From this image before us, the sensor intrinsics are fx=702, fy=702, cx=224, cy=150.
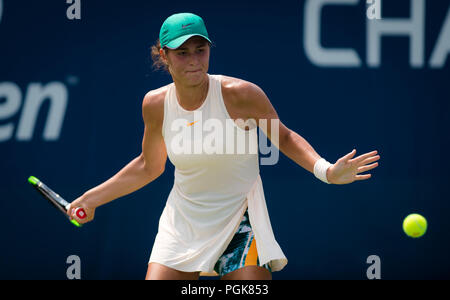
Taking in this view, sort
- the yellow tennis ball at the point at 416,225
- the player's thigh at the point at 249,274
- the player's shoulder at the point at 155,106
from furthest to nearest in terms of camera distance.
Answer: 1. the yellow tennis ball at the point at 416,225
2. the player's shoulder at the point at 155,106
3. the player's thigh at the point at 249,274

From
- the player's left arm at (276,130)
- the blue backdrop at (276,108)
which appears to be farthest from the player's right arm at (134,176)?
the blue backdrop at (276,108)

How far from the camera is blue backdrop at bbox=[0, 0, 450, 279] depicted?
14.3 feet

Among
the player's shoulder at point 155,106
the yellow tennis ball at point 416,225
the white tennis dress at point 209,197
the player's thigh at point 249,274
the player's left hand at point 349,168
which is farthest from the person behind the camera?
the yellow tennis ball at point 416,225

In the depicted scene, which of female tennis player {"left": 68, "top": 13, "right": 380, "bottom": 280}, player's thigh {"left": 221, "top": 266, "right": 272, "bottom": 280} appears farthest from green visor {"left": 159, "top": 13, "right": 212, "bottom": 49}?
player's thigh {"left": 221, "top": 266, "right": 272, "bottom": 280}

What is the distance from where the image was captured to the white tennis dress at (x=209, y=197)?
2.96 metres

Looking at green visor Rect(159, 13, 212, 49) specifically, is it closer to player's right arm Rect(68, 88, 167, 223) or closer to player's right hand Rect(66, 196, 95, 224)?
player's right arm Rect(68, 88, 167, 223)

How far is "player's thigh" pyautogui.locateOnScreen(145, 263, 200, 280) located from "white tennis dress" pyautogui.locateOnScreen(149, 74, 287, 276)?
0.02m

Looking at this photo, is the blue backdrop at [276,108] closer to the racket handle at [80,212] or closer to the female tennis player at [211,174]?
the racket handle at [80,212]

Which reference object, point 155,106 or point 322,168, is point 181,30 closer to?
point 155,106

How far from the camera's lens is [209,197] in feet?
9.84

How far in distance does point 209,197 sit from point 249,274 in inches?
14.8

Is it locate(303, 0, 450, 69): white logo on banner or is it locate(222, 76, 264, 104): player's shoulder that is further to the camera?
locate(303, 0, 450, 69): white logo on banner

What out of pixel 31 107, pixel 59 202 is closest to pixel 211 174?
pixel 59 202

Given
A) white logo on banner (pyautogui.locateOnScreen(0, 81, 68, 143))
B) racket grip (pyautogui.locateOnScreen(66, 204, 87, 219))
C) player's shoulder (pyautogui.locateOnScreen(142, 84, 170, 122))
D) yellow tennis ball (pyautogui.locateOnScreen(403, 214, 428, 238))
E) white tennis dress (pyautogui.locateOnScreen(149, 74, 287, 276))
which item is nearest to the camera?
white tennis dress (pyautogui.locateOnScreen(149, 74, 287, 276))
